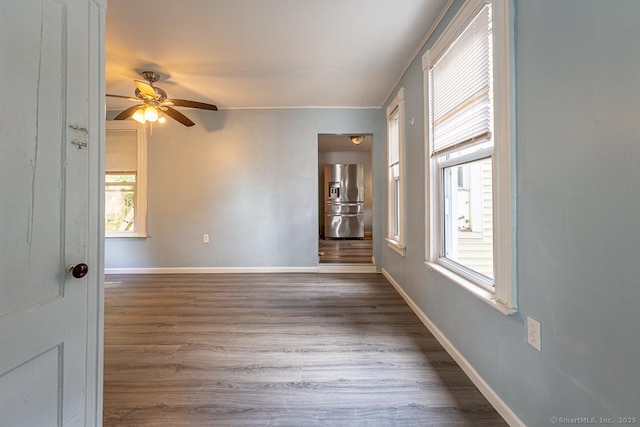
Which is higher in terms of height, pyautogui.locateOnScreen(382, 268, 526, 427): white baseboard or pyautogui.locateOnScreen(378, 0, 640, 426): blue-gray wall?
pyautogui.locateOnScreen(378, 0, 640, 426): blue-gray wall

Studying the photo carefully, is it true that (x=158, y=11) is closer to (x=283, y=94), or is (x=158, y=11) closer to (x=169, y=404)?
(x=283, y=94)

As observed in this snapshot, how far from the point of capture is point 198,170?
422cm

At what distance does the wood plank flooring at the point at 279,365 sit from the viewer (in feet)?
4.73

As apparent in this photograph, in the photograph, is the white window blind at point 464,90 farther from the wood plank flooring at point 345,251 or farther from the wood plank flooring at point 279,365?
the wood plank flooring at point 345,251

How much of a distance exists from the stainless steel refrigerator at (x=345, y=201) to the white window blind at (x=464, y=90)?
5.01 metres

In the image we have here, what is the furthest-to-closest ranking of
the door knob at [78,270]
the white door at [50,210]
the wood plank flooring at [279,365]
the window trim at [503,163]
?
the wood plank flooring at [279,365] < the window trim at [503,163] < the door knob at [78,270] < the white door at [50,210]

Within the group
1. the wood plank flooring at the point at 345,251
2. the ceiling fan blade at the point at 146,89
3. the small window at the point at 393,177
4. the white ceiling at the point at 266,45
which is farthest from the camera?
the wood plank flooring at the point at 345,251

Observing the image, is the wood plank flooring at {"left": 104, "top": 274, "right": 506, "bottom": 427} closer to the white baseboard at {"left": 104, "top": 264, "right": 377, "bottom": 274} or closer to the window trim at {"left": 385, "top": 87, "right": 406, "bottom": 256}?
the window trim at {"left": 385, "top": 87, "right": 406, "bottom": 256}

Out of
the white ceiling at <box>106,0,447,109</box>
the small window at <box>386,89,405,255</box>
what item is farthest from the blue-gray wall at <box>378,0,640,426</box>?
the small window at <box>386,89,405,255</box>

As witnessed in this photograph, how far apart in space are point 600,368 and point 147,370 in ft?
7.58

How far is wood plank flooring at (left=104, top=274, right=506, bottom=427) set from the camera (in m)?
1.44

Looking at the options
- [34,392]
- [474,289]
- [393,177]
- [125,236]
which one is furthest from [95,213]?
[125,236]

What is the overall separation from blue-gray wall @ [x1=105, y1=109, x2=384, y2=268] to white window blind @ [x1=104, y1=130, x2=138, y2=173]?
9.2 inches

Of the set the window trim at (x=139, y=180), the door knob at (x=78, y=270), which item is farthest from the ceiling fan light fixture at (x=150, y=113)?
the door knob at (x=78, y=270)
